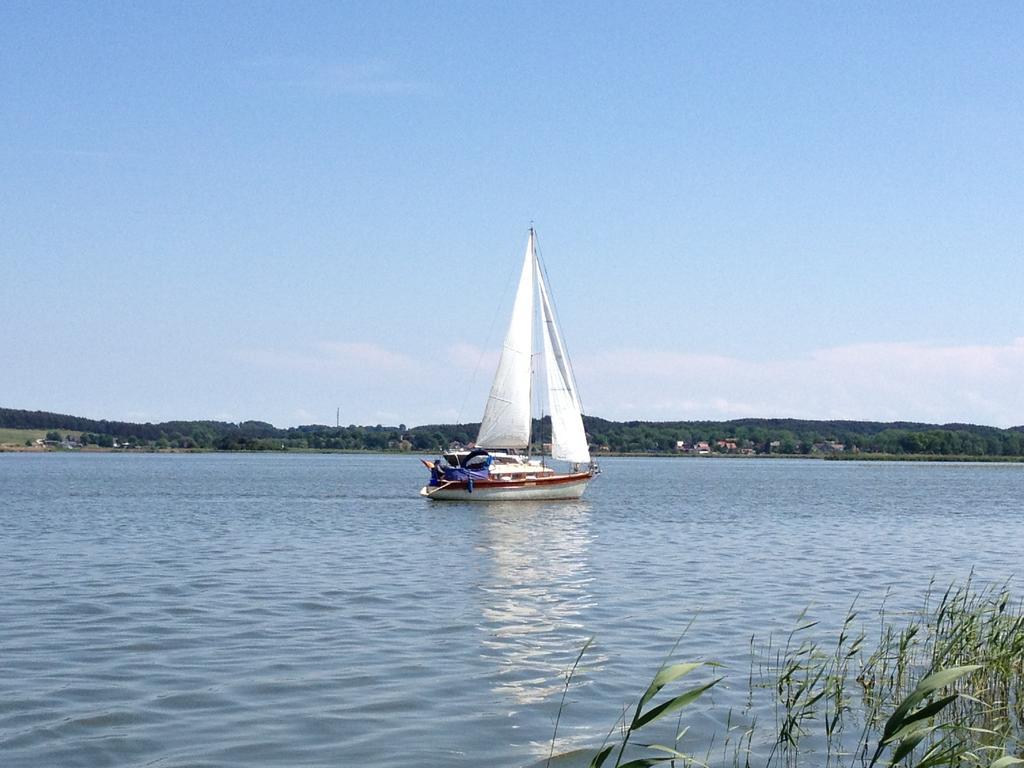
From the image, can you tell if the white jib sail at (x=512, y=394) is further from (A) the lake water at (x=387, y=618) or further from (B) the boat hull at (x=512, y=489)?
(A) the lake water at (x=387, y=618)

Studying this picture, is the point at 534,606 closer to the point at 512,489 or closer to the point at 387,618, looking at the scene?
the point at 387,618

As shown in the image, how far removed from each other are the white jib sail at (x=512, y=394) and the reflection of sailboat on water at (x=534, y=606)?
13389mm

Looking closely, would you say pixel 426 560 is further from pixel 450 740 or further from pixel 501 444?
pixel 501 444

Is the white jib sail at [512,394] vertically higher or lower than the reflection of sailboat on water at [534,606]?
higher

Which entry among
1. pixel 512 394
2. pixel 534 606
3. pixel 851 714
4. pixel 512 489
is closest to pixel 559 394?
pixel 512 394

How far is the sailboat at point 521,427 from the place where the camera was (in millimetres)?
62812

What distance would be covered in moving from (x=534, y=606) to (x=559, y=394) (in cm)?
3913

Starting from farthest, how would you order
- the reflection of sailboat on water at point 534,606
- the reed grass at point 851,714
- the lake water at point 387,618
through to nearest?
1. the reflection of sailboat on water at point 534,606
2. the lake water at point 387,618
3. the reed grass at point 851,714

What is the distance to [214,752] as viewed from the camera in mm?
12484

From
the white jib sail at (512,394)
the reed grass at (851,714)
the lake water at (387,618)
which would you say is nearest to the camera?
the reed grass at (851,714)

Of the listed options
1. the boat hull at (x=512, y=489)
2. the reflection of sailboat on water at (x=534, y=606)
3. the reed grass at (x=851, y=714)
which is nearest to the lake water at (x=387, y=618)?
the reflection of sailboat on water at (x=534, y=606)

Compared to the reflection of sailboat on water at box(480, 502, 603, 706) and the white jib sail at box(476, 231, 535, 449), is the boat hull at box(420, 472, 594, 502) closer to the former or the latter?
the white jib sail at box(476, 231, 535, 449)

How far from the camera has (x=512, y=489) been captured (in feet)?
209

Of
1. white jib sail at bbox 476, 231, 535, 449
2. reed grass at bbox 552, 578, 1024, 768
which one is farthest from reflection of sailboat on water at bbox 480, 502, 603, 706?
white jib sail at bbox 476, 231, 535, 449
